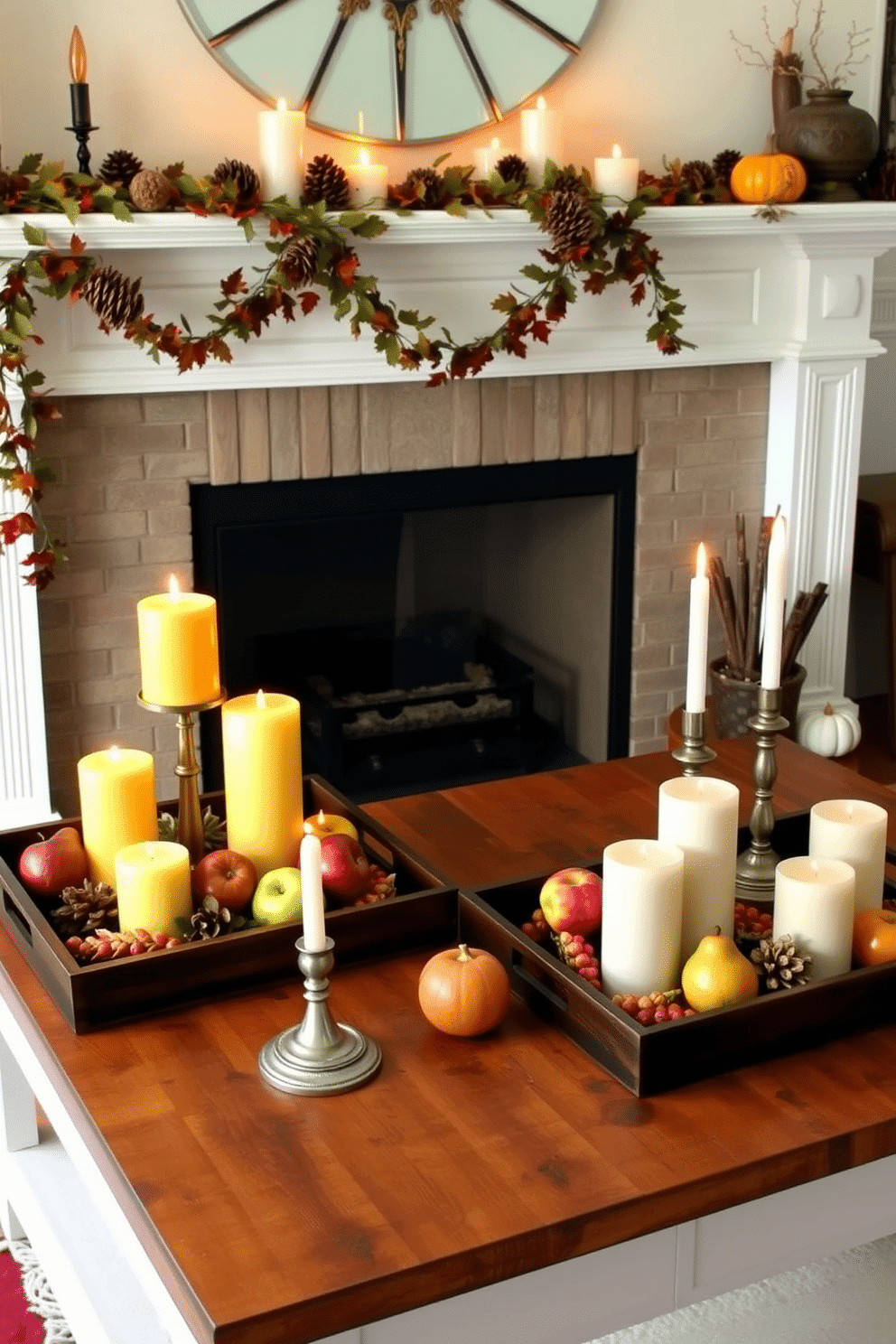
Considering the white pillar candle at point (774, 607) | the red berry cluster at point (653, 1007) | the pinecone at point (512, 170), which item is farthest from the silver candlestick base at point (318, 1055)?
the pinecone at point (512, 170)

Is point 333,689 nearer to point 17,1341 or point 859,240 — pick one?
point 859,240

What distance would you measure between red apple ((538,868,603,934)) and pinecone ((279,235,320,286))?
156cm

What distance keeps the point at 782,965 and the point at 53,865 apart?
776 mm

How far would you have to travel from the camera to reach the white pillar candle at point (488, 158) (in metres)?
3.02

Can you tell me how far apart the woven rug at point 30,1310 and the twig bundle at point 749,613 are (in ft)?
6.35

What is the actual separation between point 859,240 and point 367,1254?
9.03 ft

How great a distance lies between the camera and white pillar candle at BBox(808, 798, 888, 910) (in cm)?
159

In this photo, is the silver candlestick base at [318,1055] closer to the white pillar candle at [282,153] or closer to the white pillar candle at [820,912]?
the white pillar candle at [820,912]

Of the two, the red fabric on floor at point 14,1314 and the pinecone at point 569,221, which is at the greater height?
the pinecone at point 569,221

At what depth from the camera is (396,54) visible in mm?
2980

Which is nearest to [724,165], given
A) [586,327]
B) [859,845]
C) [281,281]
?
[586,327]

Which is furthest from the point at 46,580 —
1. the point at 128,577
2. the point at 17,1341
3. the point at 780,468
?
the point at 780,468

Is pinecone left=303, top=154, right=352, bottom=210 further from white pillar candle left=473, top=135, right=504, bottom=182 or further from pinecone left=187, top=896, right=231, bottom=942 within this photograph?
pinecone left=187, top=896, right=231, bottom=942

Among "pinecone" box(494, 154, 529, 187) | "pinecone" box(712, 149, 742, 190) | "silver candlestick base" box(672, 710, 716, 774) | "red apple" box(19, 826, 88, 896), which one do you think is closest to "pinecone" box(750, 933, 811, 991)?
"silver candlestick base" box(672, 710, 716, 774)
